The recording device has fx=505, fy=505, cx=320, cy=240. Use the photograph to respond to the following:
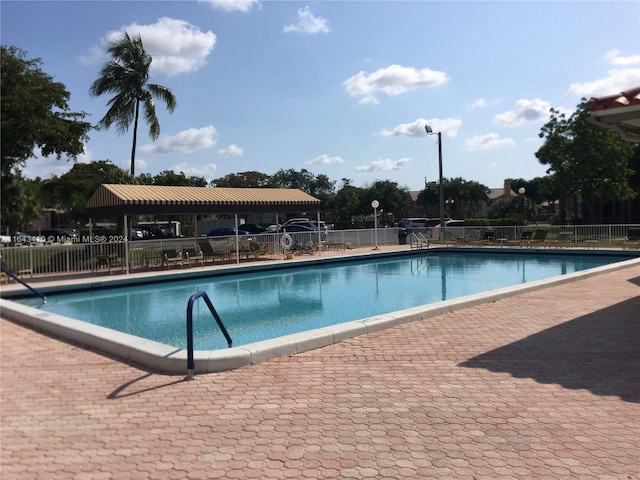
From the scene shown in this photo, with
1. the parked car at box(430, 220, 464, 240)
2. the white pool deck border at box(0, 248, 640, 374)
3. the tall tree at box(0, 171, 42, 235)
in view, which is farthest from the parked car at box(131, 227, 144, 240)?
the white pool deck border at box(0, 248, 640, 374)

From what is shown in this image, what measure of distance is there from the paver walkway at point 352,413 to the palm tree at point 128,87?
24881mm

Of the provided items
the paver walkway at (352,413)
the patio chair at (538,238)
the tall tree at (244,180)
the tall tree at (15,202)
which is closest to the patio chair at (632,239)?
the patio chair at (538,238)

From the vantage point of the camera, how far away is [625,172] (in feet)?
98.6

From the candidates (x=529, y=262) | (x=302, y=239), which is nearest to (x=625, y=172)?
(x=529, y=262)

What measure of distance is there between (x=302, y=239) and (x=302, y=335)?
1855 cm

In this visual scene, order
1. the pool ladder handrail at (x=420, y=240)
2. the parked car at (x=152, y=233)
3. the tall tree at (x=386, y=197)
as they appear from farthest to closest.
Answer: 1. the tall tree at (x=386, y=197)
2. the parked car at (x=152, y=233)
3. the pool ladder handrail at (x=420, y=240)

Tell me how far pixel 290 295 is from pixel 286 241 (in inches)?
350

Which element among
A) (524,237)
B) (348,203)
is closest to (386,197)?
(348,203)

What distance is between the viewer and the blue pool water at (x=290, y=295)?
10.5 m

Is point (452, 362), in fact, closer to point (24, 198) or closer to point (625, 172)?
point (625, 172)

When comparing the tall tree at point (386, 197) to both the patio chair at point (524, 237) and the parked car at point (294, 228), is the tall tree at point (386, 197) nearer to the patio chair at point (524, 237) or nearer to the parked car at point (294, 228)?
the parked car at point (294, 228)

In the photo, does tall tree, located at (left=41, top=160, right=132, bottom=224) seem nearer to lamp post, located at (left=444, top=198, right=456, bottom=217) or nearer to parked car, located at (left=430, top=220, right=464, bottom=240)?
parked car, located at (left=430, top=220, right=464, bottom=240)

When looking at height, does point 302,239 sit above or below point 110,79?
below

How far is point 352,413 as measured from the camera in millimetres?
4637
